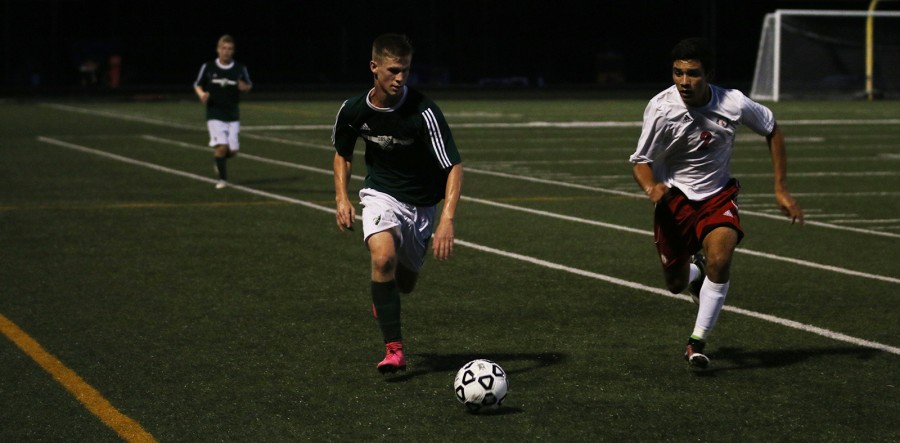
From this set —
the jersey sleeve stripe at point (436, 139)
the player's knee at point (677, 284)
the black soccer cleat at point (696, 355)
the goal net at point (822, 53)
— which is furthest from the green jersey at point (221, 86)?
the goal net at point (822, 53)

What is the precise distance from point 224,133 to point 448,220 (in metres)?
11.8

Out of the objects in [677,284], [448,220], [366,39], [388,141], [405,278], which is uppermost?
[366,39]

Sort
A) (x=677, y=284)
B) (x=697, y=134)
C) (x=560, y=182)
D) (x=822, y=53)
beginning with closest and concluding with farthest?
(x=697, y=134) < (x=677, y=284) < (x=560, y=182) < (x=822, y=53)

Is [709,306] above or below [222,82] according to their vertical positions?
below

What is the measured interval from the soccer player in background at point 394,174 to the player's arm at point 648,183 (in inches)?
40.7

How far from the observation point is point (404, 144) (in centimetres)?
721

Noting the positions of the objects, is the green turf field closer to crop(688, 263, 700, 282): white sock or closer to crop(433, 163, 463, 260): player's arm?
crop(688, 263, 700, 282): white sock

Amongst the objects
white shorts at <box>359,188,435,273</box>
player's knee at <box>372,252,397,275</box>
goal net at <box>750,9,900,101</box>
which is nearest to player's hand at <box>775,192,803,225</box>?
white shorts at <box>359,188,435,273</box>

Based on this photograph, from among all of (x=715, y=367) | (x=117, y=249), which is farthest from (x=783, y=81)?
(x=715, y=367)

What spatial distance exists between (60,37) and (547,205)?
45.1 metres

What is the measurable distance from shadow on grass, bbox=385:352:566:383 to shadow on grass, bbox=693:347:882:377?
0.83 meters

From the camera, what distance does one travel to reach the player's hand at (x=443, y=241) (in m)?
6.70

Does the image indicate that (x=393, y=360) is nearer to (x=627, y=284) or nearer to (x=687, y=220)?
(x=687, y=220)

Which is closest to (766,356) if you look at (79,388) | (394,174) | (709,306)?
(709,306)
